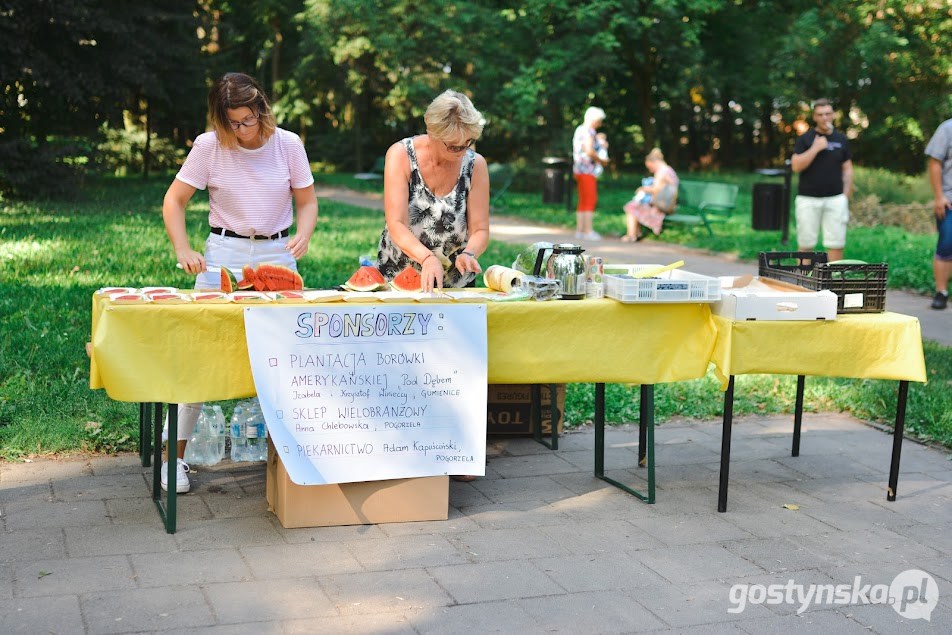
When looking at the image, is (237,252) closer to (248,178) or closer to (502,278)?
(248,178)

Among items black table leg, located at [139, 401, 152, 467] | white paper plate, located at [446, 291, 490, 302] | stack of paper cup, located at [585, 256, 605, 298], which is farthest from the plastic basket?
black table leg, located at [139, 401, 152, 467]

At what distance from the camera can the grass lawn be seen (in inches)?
233

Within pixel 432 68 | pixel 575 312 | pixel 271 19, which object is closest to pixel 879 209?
pixel 432 68

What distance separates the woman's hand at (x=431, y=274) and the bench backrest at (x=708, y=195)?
12.4 m

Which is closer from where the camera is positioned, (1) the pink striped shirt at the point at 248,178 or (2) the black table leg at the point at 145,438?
(1) the pink striped shirt at the point at 248,178

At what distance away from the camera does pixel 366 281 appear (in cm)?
486

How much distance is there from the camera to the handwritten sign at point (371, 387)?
4438 millimetres

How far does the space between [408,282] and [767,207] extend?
12.7 m

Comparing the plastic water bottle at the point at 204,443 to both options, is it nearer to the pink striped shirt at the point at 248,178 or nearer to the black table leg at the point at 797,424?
the pink striped shirt at the point at 248,178

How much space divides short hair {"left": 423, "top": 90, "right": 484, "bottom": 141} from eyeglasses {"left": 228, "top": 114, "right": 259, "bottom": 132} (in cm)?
79

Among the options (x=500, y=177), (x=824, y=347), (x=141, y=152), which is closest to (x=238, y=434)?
(x=824, y=347)

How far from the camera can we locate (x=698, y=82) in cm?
3222

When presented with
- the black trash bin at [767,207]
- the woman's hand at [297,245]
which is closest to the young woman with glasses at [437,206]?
the woman's hand at [297,245]

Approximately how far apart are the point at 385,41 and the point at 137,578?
24.7m
